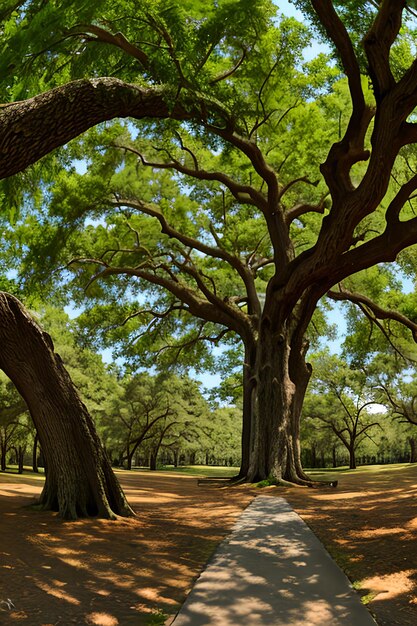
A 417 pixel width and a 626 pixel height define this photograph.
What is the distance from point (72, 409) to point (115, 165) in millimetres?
11843

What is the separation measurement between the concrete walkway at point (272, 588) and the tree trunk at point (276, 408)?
8.74 m

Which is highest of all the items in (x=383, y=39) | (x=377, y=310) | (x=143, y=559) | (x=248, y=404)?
(x=383, y=39)

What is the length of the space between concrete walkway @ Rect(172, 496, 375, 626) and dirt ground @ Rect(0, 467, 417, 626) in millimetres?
185

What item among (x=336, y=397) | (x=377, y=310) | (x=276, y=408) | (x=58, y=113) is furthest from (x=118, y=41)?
(x=336, y=397)

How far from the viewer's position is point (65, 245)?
19.2 m

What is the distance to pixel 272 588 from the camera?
476 centimetres

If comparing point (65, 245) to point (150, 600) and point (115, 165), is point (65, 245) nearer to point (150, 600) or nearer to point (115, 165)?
point (115, 165)

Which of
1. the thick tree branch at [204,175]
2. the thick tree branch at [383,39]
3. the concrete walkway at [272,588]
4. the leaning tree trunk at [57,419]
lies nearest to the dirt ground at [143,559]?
the concrete walkway at [272,588]

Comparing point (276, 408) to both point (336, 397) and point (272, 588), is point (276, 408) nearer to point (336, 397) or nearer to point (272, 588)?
point (272, 588)

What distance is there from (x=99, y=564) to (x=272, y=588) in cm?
192

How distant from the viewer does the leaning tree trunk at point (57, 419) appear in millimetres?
8219

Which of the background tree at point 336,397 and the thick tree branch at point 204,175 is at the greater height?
the thick tree branch at point 204,175

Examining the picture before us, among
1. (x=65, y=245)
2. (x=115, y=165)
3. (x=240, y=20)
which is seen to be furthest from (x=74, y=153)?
(x=240, y=20)

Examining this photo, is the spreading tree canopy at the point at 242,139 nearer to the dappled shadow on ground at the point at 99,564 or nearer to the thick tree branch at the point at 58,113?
the thick tree branch at the point at 58,113
